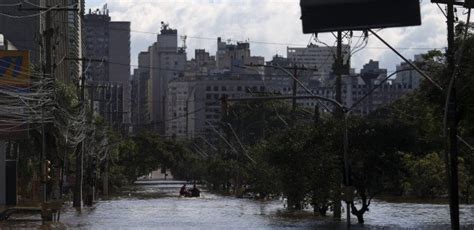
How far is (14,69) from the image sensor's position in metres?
51.9

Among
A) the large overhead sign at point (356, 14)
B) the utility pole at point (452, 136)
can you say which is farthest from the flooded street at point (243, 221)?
the utility pole at point (452, 136)

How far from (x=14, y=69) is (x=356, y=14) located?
2063 cm

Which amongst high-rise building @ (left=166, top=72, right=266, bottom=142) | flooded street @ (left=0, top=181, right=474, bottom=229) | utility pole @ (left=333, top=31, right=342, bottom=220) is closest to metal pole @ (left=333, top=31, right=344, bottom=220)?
utility pole @ (left=333, top=31, right=342, bottom=220)

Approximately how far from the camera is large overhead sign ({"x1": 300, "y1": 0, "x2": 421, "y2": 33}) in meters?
36.6

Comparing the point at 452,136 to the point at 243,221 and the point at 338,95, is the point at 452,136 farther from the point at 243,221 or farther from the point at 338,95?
the point at 243,221

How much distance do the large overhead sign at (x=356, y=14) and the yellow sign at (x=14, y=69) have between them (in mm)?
17117

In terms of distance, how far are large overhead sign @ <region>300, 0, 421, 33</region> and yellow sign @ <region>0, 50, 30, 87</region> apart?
17.1 m

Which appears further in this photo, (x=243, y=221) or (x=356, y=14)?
(x=243, y=221)

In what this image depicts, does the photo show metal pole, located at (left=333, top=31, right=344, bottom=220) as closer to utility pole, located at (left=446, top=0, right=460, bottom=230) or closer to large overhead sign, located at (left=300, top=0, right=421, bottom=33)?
large overhead sign, located at (left=300, top=0, right=421, bottom=33)

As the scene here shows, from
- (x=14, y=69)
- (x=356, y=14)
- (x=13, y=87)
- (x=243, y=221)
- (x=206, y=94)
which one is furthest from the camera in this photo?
(x=206, y=94)

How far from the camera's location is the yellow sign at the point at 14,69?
165ft

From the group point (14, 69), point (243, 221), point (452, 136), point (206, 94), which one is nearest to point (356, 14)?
point (452, 136)

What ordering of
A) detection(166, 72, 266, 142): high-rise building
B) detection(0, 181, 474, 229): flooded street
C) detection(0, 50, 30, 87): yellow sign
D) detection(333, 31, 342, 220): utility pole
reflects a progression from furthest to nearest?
detection(166, 72, 266, 142): high-rise building, detection(0, 50, 30, 87): yellow sign, detection(333, 31, 342, 220): utility pole, detection(0, 181, 474, 229): flooded street

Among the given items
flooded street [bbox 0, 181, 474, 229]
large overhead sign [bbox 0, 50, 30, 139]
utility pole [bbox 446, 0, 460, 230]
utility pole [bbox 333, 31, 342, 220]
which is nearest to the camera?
utility pole [bbox 446, 0, 460, 230]
